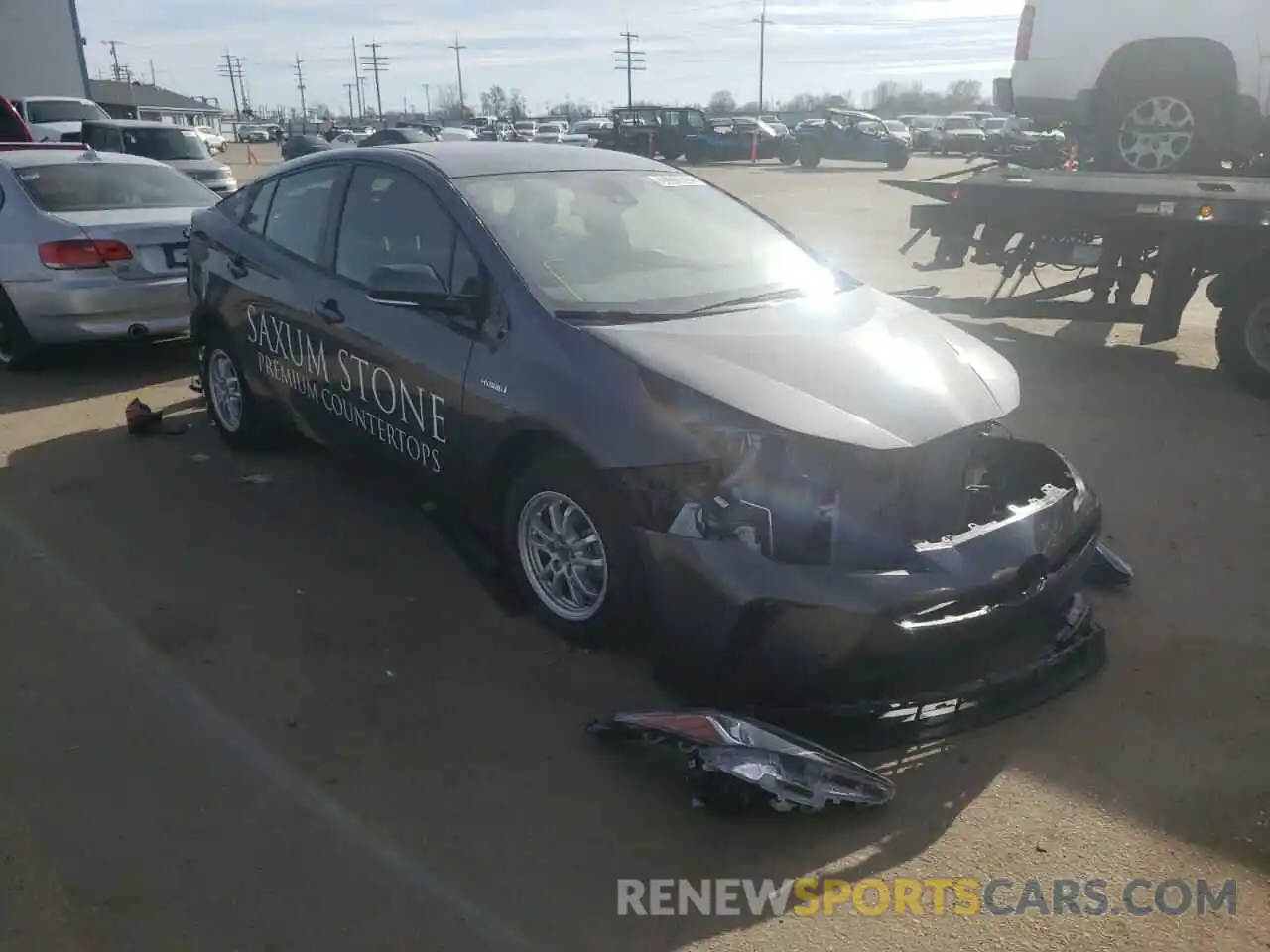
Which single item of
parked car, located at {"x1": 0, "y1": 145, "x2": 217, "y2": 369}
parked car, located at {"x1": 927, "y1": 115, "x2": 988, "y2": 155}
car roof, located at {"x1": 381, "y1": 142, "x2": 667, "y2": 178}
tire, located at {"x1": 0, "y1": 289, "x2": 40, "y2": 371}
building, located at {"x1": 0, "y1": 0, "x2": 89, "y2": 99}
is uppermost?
building, located at {"x1": 0, "y1": 0, "x2": 89, "y2": 99}

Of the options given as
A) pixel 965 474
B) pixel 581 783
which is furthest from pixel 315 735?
pixel 965 474

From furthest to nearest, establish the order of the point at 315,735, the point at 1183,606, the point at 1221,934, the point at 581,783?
the point at 1183,606, the point at 315,735, the point at 581,783, the point at 1221,934

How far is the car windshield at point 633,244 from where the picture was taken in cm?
383

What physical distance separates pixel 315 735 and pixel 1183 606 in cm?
329

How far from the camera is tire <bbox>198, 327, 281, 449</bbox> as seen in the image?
18.2ft

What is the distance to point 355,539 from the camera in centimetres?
475

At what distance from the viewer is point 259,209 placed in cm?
531

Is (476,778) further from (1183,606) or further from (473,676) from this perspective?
(1183,606)

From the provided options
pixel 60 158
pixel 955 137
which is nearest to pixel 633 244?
pixel 60 158

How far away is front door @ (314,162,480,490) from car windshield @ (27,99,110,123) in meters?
21.0

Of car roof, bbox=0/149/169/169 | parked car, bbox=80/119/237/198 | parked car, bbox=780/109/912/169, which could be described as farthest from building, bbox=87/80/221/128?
car roof, bbox=0/149/169/169

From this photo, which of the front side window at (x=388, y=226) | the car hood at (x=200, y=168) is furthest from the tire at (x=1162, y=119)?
the car hood at (x=200, y=168)

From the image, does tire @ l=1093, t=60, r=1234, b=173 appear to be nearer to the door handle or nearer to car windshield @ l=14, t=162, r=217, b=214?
the door handle

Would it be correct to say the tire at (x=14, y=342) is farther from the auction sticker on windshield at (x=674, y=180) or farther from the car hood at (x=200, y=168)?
the car hood at (x=200, y=168)
